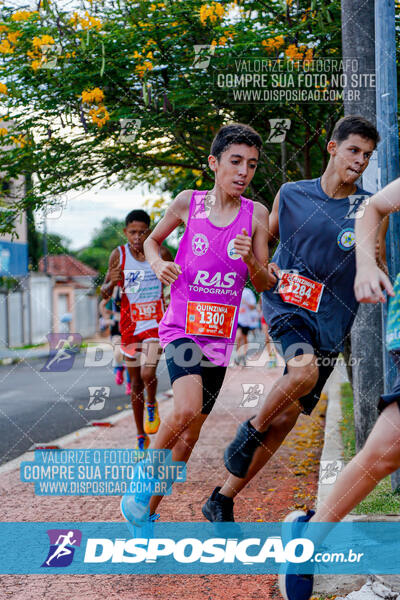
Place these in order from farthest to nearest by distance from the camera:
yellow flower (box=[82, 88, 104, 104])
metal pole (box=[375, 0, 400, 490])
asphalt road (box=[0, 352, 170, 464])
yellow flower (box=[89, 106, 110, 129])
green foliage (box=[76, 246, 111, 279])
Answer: green foliage (box=[76, 246, 111, 279])
asphalt road (box=[0, 352, 170, 464])
yellow flower (box=[89, 106, 110, 129])
yellow flower (box=[82, 88, 104, 104])
metal pole (box=[375, 0, 400, 490])

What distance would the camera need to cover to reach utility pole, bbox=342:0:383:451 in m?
4.82

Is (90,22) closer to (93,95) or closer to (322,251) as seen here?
(93,95)

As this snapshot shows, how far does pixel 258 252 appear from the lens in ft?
12.5

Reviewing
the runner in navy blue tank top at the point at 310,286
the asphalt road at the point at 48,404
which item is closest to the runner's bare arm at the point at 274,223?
the runner in navy blue tank top at the point at 310,286

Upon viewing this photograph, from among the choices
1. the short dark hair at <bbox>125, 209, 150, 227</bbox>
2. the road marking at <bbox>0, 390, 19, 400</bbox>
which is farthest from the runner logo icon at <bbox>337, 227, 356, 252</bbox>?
the road marking at <bbox>0, 390, 19, 400</bbox>

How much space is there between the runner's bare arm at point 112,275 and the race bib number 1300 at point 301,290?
9.18ft

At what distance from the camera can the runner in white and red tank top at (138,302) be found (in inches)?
250

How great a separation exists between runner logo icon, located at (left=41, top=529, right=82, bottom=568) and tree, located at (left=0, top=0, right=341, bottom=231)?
2498 mm

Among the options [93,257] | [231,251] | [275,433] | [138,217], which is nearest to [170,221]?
[231,251]

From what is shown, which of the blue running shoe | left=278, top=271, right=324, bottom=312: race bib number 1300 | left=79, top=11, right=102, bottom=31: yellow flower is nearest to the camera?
the blue running shoe

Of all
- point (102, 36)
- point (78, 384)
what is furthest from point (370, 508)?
point (78, 384)

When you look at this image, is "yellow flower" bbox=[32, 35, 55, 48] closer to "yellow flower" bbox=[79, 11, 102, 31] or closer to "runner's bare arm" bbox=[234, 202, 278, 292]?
"yellow flower" bbox=[79, 11, 102, 31]

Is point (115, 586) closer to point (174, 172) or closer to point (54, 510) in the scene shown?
point (54, 510)

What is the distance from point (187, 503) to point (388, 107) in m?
2.75
